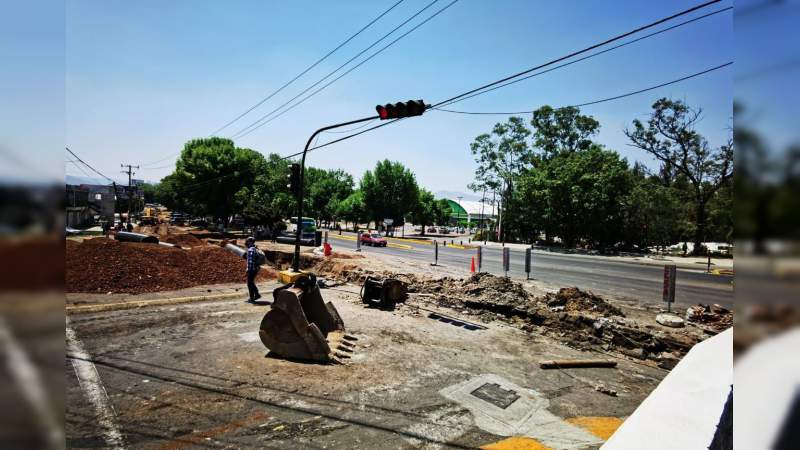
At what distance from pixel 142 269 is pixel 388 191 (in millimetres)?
48316

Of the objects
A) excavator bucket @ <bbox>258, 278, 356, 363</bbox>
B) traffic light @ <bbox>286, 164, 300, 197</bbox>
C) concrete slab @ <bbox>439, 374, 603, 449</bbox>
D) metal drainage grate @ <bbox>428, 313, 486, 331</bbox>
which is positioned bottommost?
metal drainage grate @ <bbox>428, 313, 486, 331</bbox>

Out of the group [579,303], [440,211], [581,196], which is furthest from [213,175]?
[579,303]

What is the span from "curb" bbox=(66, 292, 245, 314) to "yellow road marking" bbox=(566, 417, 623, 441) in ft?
38.0

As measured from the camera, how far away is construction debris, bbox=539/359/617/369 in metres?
8.05

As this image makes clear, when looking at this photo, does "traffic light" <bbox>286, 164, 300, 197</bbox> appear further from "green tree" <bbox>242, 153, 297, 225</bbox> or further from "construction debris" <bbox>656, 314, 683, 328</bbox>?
"green tree" <bbox>242, 153, 297, 225</bbox>

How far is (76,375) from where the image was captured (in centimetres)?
657

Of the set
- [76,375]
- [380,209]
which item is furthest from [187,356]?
[380,209]

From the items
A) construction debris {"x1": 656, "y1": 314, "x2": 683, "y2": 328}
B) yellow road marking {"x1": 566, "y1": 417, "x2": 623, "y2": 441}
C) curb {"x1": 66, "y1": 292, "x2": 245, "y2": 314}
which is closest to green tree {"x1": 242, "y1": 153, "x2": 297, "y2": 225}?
curb {"x1": 66, "y1": 292, "x2": 245, "y2": 314}

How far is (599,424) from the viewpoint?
5719mm

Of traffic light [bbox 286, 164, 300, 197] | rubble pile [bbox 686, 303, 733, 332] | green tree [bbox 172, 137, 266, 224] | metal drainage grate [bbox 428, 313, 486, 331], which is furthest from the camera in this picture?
green tree [bbox 172, 137, 266, 224]

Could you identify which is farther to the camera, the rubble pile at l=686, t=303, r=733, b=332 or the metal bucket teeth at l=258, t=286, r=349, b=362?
the rubble pile at l=686, t=303, r=733, b=332

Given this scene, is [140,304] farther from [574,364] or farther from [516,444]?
[574,364]

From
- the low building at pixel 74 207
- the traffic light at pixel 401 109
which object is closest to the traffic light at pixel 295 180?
the traffic light at pixel 401 109

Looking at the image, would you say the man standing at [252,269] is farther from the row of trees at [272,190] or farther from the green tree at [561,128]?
the green tree at [561,128]
